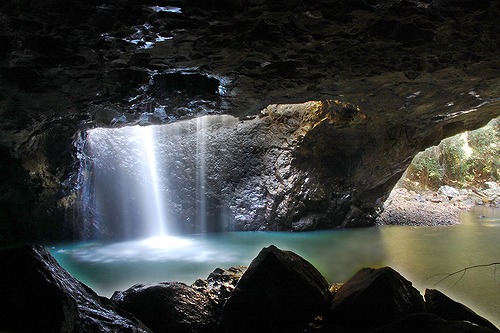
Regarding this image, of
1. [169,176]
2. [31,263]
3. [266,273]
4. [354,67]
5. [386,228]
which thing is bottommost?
[386,228]

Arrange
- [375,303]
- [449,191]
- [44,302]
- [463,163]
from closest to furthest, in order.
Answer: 1. [44,302]
2. [375,303]
3. [449,191]
4. [463,163]

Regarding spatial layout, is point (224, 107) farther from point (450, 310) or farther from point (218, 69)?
point (450, 310)

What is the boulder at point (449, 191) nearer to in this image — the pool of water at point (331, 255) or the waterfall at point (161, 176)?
the pool of water at point (331, 255)

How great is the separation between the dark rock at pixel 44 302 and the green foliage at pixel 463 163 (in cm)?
2122

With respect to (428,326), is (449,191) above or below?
above

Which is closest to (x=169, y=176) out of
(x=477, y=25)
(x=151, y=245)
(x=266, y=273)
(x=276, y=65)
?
(x=151, y=245)

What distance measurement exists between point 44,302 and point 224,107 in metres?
5.14

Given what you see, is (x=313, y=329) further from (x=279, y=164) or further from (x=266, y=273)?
(x=279, y=164)

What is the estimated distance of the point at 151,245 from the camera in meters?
9.21

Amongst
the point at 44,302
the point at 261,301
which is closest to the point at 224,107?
the point at 261,301

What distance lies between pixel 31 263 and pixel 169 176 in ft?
28.9

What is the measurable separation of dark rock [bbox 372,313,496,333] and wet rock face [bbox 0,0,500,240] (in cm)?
306

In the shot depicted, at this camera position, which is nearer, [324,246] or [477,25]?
[477,25]

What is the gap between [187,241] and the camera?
31.7 ft
